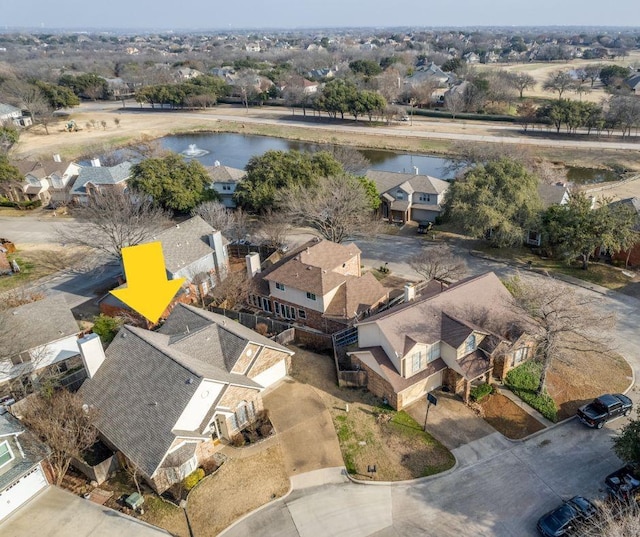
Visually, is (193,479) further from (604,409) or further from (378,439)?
(604,409)

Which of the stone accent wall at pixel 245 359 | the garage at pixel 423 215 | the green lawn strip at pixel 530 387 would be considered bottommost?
the green lawn strip at pixel 530 387

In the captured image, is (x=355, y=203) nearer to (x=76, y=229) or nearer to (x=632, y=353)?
→ (x=632, y=353)

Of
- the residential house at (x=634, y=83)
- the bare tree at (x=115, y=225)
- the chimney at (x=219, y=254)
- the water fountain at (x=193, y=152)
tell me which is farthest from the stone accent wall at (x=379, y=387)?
the residential house at (x=634, y=83)

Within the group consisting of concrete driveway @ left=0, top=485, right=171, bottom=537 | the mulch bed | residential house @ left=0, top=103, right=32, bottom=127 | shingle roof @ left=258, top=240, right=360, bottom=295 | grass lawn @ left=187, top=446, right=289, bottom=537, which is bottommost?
concrete driveway @ left=0, top=485, right=171, bottom=537

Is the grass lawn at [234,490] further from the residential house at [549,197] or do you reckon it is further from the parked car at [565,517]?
the residential house at [549,197]

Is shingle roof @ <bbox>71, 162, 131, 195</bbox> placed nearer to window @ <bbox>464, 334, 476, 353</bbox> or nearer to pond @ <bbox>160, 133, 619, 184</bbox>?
pond @ <bbox>160, 133, 619, 184</bbox>

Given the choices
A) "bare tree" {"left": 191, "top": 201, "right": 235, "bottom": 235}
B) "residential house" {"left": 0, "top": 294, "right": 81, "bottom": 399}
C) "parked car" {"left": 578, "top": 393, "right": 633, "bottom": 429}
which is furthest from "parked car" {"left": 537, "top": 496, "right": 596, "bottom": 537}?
"bare tree" {"left": 191, "top": 201, "right": 235, "bottom": 235}
